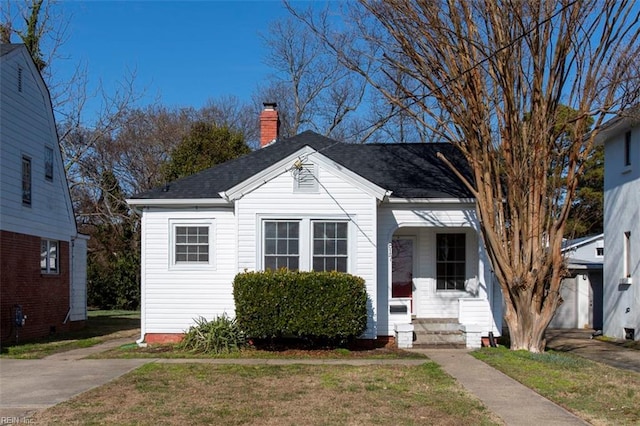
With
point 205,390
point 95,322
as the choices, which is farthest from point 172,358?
point 95,322

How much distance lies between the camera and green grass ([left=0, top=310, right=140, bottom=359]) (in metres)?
14.6

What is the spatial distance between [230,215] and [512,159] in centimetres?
640

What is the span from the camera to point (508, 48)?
43.7ft

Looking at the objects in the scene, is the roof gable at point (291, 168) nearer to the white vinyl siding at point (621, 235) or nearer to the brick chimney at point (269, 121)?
the brick chimney at point (269, 121)

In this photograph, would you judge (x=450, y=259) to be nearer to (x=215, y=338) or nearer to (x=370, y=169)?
(x=370, y=169)

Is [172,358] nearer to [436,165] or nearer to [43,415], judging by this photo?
[43,415]

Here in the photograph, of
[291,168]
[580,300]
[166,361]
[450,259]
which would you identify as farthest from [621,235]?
[166,361]

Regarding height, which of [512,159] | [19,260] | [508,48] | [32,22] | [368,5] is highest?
[32,22]

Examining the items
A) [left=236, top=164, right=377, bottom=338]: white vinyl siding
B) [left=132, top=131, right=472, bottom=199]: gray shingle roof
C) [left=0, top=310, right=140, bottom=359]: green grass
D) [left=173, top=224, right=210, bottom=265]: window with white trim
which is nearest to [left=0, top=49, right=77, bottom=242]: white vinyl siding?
[left=0, top=310, right=140, bottom=359]: green grass

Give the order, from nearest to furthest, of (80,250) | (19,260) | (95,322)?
(19,260)
(80,250)
(95,322)

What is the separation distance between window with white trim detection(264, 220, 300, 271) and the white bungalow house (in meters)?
0.02

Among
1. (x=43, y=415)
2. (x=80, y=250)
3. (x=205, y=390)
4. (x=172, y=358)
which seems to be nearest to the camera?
(x=43, y=415)

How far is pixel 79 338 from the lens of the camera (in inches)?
709

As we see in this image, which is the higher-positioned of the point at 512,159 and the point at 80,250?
the point at 512,159
